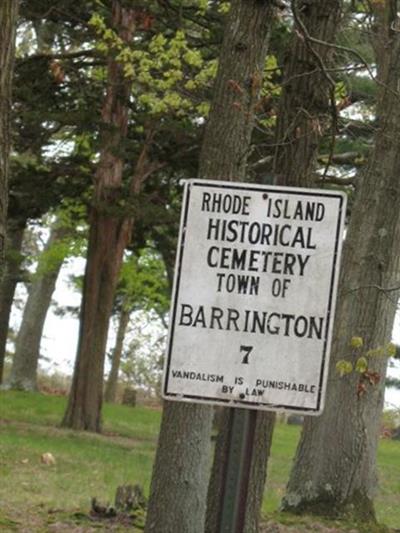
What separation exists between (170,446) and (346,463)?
185 inches

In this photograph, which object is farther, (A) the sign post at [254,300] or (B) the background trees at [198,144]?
(B) the background trees at [198,144]

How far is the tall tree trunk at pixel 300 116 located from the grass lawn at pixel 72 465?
2935 millimetres

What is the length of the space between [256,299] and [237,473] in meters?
0.67

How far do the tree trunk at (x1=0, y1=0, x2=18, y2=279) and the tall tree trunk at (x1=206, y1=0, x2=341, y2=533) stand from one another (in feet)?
5.99

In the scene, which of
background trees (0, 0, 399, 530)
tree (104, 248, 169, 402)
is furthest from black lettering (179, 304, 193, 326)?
tree (104, 248, 169, 402)

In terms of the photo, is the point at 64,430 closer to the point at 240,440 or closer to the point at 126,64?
the point at 126,64

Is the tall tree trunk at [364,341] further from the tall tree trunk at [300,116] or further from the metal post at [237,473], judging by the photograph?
the metal post at [237,473]

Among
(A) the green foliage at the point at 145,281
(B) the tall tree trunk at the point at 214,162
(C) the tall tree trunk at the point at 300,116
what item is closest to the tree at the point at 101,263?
(A) the green foliage at the point at 145,281

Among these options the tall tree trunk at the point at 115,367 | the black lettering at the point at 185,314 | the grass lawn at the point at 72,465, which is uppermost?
the tall tree trunk at the point at 115,367

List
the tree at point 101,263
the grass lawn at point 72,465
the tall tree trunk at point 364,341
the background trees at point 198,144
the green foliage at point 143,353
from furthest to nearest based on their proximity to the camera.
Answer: the green foliage at point 143,353
the tree at point 101,263
the tall tree trunk at point 364,341
the grass lawn at point 72,465
the background trees at point 198,144

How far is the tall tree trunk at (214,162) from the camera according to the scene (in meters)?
9.54

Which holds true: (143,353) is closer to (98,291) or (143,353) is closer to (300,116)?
(98,291)

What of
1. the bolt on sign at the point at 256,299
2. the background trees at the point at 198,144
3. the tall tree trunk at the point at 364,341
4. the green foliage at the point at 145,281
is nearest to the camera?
the bolt on sign at the point at 256,299

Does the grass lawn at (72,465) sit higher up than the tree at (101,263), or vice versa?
the tree at (101,263)
